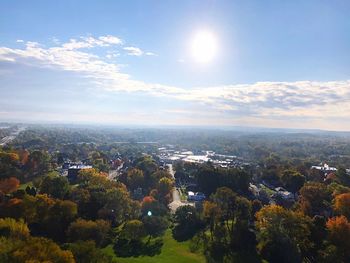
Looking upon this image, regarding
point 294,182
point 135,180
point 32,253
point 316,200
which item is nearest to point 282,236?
point 316,200

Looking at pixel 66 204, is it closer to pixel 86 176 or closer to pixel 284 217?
pixel 86 176

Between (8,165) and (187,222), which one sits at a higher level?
(8,165)

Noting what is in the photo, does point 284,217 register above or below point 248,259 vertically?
above

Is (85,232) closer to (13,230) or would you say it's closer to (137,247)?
(137,247)

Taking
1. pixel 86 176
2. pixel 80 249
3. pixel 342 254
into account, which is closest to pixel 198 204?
pixel 86 176

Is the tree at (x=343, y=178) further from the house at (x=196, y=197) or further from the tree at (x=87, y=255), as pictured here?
the tree at (x=87, y=255)

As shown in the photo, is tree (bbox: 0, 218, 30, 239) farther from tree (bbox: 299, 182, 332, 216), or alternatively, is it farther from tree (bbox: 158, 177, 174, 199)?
tree (bbox: 299, 182, 332, 216)
